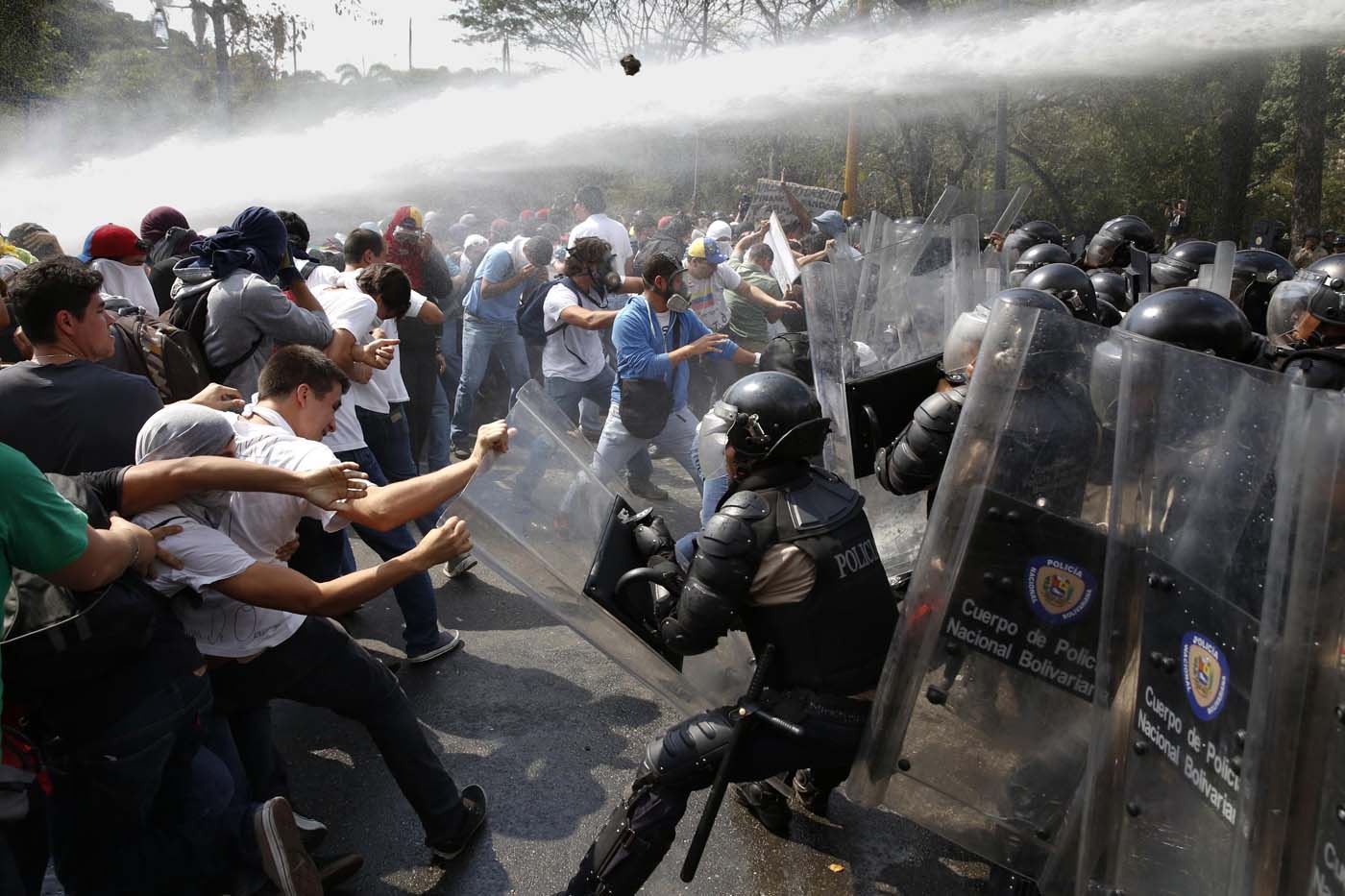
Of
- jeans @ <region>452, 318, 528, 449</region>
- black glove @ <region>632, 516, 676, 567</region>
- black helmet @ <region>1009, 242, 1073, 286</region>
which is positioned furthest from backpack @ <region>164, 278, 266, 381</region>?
black helmet @ <region>1009, 242, 1073, 286</region>

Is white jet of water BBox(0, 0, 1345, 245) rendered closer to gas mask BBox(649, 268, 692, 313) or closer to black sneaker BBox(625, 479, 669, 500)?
black sneaker BBox(625, 479, 669, 500)

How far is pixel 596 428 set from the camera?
7.82m

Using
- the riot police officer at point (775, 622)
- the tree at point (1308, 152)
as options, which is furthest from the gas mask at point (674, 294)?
the tree at point (1308, 152)

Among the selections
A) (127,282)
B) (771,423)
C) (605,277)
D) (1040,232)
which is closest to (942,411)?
(771,423)

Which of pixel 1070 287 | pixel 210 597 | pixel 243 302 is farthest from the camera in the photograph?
pixel 1070 287

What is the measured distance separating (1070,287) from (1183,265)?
2.49m

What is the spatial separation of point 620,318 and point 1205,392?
4.02m

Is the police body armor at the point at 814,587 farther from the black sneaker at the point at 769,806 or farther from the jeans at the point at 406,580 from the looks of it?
the jeans at the point at 406,580

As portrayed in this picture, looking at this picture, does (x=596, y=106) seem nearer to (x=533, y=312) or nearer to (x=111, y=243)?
(x=533, y=312)

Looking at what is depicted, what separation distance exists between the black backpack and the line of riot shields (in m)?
1.83

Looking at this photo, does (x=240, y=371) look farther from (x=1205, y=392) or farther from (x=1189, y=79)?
(x=1189, y=79)

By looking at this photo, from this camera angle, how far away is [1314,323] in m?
3.85

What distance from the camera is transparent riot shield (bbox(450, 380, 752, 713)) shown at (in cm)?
281

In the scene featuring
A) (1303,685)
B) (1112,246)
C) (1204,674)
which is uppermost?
(1112,246)
